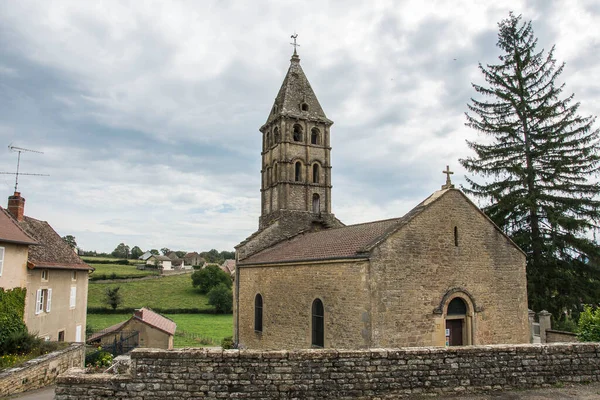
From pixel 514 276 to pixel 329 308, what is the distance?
7.57 metres

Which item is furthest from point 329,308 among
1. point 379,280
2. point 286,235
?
point 286,235

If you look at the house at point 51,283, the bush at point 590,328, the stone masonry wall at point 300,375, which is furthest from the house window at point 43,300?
the bush at point 590,328

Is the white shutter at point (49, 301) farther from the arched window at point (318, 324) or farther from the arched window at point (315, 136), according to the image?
the arched window at point (315, 136)

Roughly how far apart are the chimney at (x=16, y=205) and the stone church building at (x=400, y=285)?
12249mm

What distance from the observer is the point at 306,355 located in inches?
329

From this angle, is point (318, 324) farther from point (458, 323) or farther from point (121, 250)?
point (121, 250)

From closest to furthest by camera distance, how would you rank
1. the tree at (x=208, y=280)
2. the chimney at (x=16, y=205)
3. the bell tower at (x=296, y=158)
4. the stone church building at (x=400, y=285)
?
the stone church building at (x=400, y=285) → the chimney at (x=16, y=205) → the bell tower at (x=296, y=158) → the tree at (x=208, y=280)

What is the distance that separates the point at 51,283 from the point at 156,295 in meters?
45.8

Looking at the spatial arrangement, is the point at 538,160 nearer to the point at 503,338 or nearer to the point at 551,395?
the point at 503,338

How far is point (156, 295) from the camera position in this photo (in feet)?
217

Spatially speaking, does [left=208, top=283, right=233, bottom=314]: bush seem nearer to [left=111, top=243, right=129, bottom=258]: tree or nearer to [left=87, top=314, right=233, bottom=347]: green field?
[left=87, top=314, right=233, bottom=347]: green field

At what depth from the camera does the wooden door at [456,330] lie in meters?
16.3

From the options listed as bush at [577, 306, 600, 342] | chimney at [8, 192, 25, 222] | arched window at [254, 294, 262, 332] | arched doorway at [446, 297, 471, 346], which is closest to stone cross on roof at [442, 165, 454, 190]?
arched doorway at [446, 297, 471, 346]

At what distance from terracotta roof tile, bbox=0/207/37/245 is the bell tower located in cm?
1320
